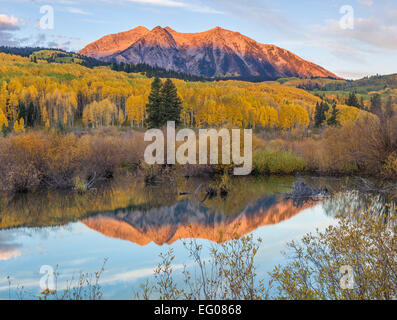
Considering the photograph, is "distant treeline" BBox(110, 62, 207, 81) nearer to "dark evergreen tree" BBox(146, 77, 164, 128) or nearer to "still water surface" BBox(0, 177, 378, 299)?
"dark evergreen tree" BBox(146, 77, 164, 128)

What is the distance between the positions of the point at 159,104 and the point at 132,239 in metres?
32.8

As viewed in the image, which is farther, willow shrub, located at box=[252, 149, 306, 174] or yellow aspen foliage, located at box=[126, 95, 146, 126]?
yellow aspen foliage, located at box=[126, 95, 146, 126]

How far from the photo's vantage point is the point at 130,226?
44.2ft

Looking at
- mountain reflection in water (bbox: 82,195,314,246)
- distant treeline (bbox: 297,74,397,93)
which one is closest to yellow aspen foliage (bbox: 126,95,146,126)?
mountain reflection in water (bbox: 82,195,314,246)

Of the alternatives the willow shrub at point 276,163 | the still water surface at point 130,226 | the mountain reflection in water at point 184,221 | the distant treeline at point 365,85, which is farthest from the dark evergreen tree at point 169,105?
the distant treeline at point 365,85

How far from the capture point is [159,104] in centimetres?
4334

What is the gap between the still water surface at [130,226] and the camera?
9017 millimetres

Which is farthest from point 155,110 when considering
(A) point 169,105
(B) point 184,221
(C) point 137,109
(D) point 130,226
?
(D) point 130,226

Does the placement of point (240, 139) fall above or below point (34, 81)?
below

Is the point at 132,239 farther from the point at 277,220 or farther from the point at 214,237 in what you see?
the point at 277,220

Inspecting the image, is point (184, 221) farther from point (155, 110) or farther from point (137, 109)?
point (137, 109)

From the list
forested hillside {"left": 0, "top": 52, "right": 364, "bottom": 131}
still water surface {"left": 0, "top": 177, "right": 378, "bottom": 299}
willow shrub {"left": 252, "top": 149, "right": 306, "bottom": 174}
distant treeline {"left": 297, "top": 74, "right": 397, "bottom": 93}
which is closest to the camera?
still water surface {"left": 0, "top": 177, "right": 378, "bottom": 299}

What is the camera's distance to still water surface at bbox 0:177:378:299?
902 cm

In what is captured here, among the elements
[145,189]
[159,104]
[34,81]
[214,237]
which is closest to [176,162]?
[145,189]
